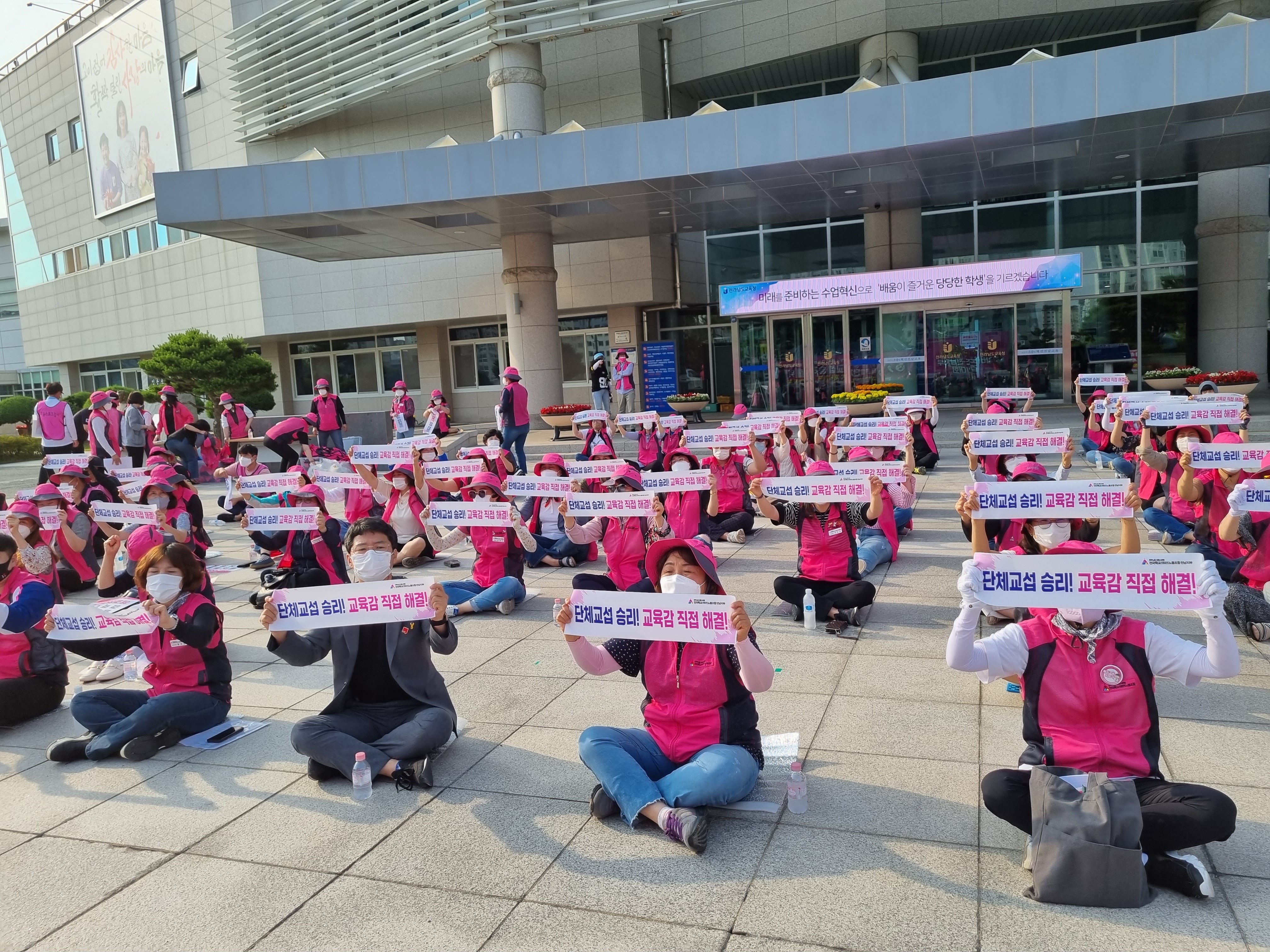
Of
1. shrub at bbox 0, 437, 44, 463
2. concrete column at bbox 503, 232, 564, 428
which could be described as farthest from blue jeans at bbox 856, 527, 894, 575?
shrub at bbox 0, 437, 44, 463

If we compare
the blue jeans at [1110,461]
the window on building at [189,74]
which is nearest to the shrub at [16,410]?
the window on building at [189,74]

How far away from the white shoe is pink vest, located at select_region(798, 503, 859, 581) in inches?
226

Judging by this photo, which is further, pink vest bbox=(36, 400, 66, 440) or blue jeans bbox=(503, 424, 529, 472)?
blue jeans bbox=(503, 424, 529, 472)

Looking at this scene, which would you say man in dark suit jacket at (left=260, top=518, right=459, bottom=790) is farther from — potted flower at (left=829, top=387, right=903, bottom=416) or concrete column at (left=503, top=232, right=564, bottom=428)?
concrete column at (left=503, top=232, right=564, bottom=428)

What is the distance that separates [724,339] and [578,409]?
9179 millimetres

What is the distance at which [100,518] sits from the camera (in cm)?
915

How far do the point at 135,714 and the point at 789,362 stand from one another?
23315mm

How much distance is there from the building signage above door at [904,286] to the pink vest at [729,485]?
44.4ft

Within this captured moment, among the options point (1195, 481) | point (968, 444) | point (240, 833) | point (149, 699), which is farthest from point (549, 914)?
point (1195, 481)

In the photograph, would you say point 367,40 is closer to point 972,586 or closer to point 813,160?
point 813,160

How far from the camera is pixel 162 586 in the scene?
571cm

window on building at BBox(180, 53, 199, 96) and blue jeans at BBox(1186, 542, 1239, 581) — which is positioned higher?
window on building at BBox(180, 53, 199, 96)

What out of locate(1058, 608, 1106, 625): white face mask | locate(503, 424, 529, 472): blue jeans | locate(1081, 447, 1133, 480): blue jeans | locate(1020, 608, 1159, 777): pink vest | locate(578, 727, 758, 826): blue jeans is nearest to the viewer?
locate(1020, 608, 1159, 777): pink vest

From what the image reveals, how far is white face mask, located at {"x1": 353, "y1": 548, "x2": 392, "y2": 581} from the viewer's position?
18.1 feet
